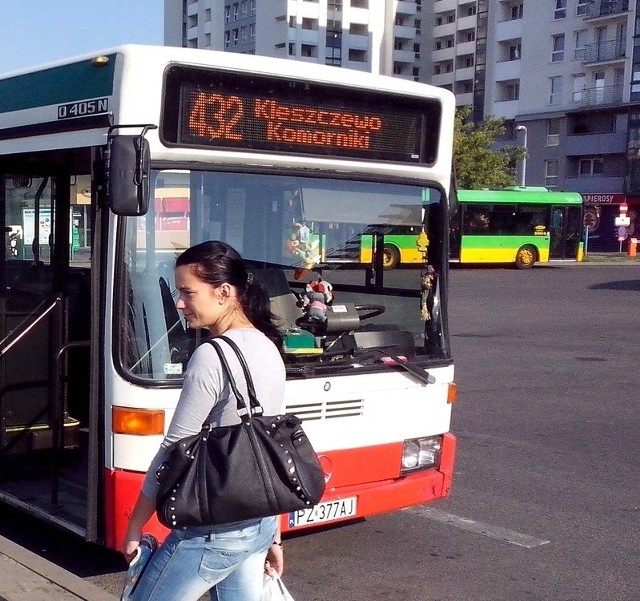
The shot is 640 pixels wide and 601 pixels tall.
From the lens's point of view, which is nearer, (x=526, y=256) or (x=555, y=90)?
(x=526, y=256)

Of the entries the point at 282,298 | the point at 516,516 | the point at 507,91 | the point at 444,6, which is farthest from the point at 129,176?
the point at 444,6

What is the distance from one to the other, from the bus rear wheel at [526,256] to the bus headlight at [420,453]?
3244 cm

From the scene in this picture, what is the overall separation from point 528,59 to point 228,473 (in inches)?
2451

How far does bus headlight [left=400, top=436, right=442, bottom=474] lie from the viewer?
5391 mm

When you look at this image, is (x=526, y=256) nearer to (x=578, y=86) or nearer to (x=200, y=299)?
(x=578, y=86)

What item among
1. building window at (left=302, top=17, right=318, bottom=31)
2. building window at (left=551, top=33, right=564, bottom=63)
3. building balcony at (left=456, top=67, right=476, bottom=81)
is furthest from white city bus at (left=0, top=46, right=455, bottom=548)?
building window at (left=302, top=17, right=318, bottom=31)

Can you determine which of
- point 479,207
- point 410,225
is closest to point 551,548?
point 410,225

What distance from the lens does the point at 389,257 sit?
571cm

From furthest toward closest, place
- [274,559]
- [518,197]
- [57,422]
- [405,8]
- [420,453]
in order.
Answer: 1. [405,8]
2. [518,197]
3. [420,453]
4. [57,422]
5. [274,559]

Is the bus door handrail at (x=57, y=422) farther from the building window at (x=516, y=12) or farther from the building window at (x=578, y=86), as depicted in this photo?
A: the building window at (x=516, y=12)

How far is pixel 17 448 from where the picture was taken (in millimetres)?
5836

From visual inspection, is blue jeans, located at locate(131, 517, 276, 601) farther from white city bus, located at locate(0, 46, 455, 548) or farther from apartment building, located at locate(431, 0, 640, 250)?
apartment building, located at locate(431, 0, 640, 250)

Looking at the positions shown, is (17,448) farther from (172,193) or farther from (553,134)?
(553,134)

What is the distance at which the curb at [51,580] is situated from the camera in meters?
4.37
